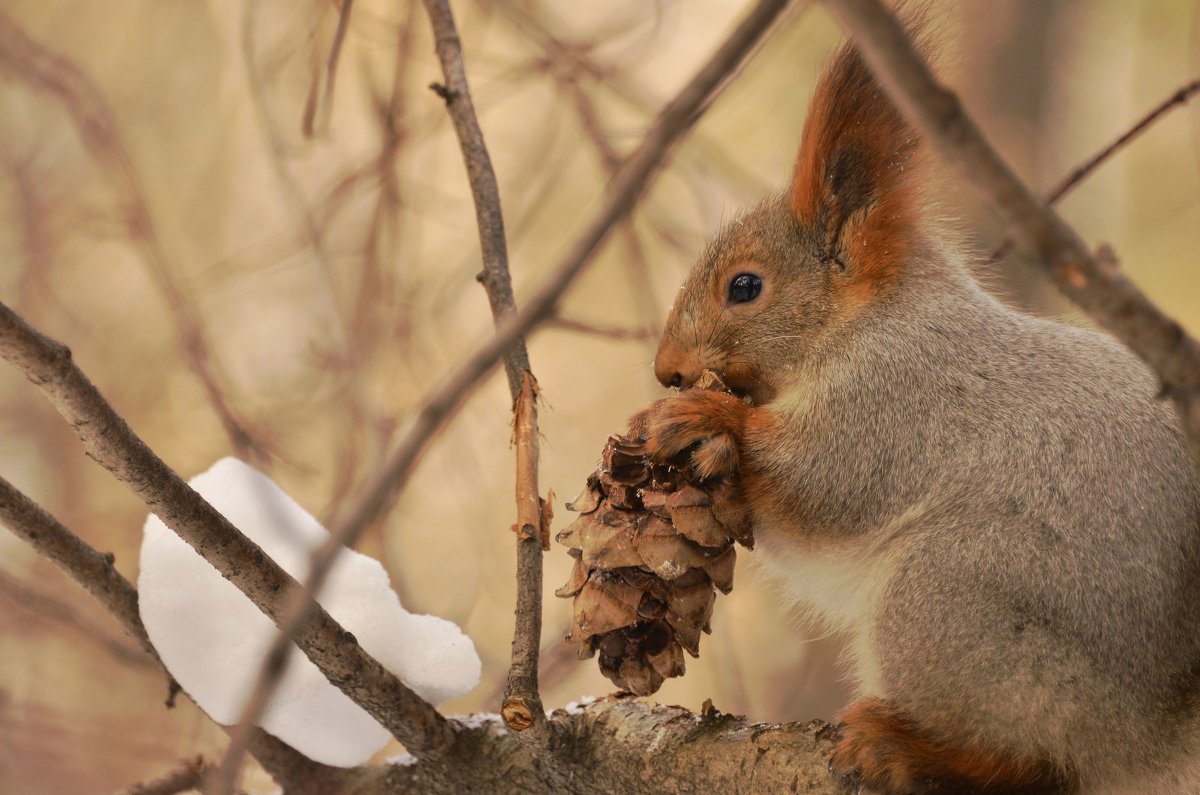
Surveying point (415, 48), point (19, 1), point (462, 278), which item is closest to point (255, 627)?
point (462, 278)

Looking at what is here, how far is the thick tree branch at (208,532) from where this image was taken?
82 centimetres

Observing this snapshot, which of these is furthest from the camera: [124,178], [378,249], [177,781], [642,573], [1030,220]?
[378,249]

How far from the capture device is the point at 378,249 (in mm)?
2215

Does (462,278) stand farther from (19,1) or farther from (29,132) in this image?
(19,1)

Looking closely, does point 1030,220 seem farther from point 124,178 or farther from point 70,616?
point 124,178

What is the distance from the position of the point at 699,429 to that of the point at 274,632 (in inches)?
18.6

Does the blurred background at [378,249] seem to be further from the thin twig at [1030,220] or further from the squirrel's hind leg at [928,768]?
the thin twig at [1030,220]

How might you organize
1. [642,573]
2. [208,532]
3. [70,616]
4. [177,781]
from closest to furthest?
[208,532], [642,573], [177,781], [70,616]

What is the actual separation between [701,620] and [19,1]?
89.7 inches

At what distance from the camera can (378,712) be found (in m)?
Answer: 1.11

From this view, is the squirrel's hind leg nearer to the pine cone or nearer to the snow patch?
the pine cone

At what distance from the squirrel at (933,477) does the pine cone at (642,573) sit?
0.17 feet

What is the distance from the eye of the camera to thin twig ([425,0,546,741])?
1.08 m

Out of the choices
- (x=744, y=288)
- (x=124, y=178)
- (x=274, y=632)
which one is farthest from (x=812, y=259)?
(x=124, y=178)
